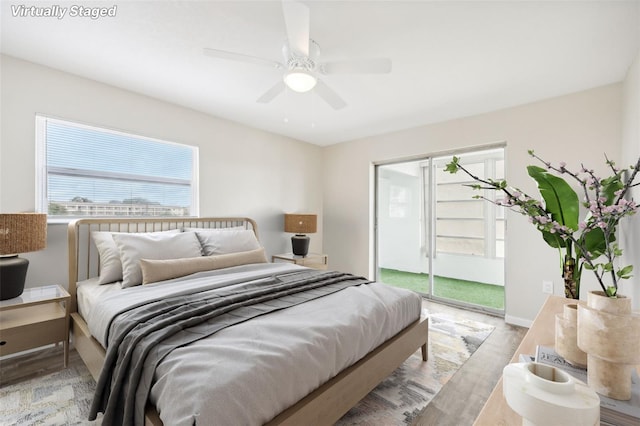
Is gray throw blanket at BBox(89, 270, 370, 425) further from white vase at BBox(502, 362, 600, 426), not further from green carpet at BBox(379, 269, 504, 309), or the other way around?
green carpet at BBox(379, 269, 504, 309)

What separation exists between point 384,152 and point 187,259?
3.15 meters

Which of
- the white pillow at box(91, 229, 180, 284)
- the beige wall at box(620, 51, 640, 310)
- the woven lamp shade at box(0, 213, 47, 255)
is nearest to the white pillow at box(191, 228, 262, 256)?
the white pillow at box(91, 229, 180, 284)

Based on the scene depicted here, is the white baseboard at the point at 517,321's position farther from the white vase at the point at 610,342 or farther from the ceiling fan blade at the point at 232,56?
the ceiling fan blade at the point at 232,56

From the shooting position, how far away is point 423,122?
3.78 metres

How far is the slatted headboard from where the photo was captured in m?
2.33

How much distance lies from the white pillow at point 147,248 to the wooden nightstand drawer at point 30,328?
544mm

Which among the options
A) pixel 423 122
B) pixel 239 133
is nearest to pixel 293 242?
pixel 239 133

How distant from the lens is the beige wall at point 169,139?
2320mm

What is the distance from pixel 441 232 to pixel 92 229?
4.22 metres

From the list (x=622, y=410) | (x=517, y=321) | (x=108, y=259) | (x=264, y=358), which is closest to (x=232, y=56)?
(x=264, y=358)

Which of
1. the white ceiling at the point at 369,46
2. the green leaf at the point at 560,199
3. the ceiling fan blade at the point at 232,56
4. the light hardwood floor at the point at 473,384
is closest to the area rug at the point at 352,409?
the light hardwood floor at the point at 473,384

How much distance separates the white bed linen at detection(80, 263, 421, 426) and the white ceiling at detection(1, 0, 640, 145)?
185 cm

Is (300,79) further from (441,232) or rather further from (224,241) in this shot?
(441,232)

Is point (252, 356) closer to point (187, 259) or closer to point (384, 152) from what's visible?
point (187, 259)
